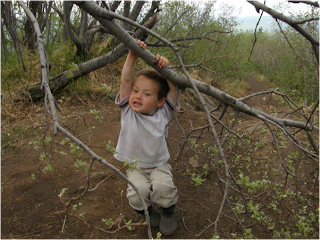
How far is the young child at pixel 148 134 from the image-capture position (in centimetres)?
207

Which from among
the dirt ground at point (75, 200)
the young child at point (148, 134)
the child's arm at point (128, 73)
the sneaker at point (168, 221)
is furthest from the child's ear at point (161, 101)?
the sneaker at point (168, 221)

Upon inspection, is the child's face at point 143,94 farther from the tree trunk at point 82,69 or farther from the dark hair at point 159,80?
the tree trunk at point 82,69

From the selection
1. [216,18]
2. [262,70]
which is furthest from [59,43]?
[262,70]

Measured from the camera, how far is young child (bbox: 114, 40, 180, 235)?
2.07 m

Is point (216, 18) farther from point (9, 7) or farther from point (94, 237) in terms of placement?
point (94, 237)

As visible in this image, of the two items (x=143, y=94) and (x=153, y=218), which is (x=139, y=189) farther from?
(x=143, y=94)

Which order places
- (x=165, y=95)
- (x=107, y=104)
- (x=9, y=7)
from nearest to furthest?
(x=165, y=95) → (x=9, y=7) → (x=107, y=104)

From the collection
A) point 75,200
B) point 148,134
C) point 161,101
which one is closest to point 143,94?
point 161,101

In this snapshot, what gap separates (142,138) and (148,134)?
0.06 meters

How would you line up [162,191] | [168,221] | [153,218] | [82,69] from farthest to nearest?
[82,69]
[153,218]
[168,221]
[162,191]

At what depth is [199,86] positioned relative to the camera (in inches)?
74.3

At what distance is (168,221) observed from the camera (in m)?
2.12

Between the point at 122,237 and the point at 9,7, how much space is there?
4082 millimetres

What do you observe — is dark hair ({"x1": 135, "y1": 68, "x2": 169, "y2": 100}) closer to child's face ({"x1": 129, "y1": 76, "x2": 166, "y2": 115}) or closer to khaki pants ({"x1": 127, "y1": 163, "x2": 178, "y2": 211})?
child's face ({"x1": 129, "y1": 76, "x2": 166, "y2": 115})
